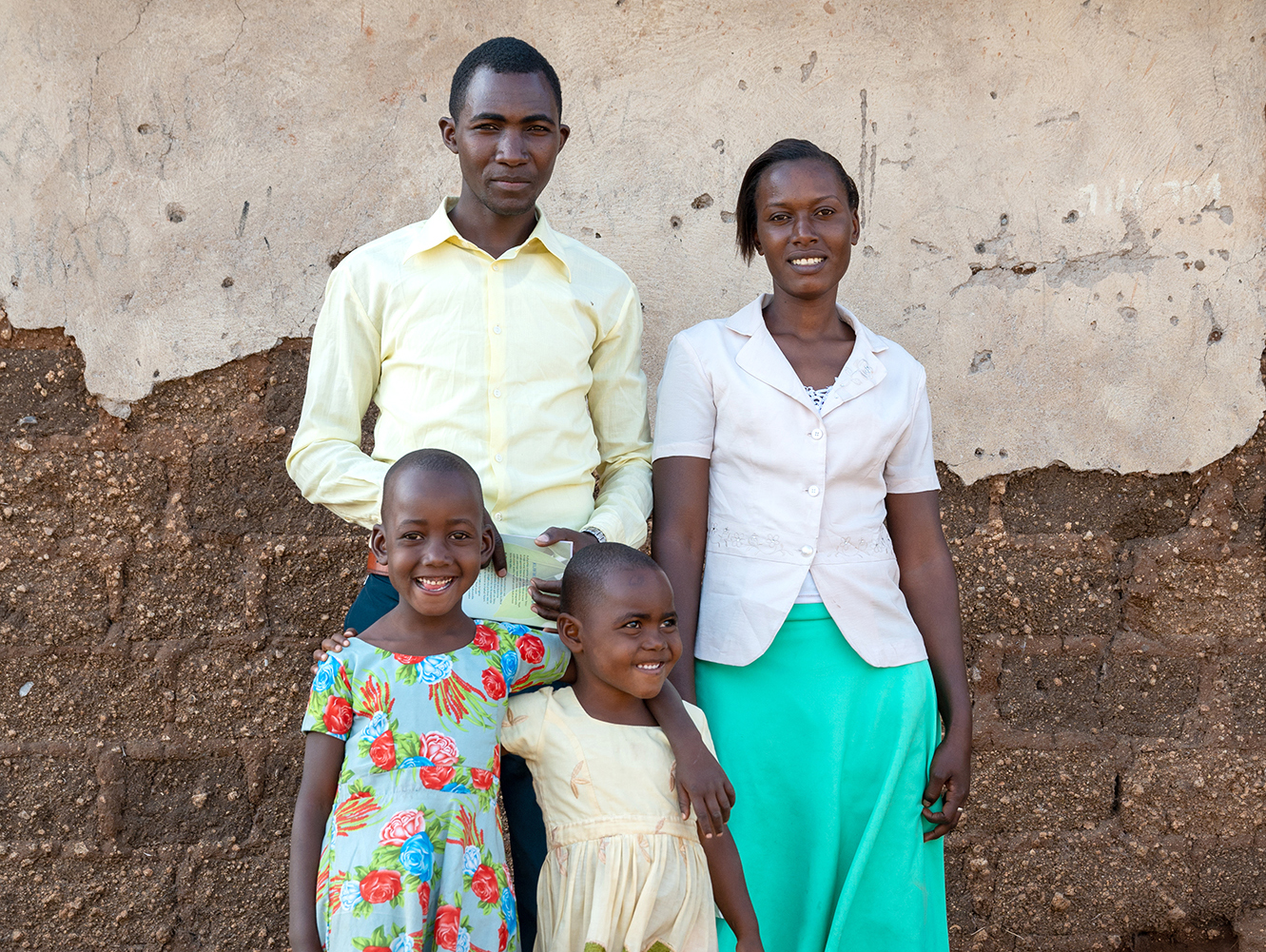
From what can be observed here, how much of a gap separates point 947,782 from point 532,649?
808mm

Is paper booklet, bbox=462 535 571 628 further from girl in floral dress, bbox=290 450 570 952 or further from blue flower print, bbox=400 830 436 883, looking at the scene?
blue flower print, bbox=400 830 436 883

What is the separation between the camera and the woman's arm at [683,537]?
80.4 inches

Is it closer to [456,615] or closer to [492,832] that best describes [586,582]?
[456,615]

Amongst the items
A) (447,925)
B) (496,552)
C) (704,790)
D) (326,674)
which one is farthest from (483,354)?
(447,925)

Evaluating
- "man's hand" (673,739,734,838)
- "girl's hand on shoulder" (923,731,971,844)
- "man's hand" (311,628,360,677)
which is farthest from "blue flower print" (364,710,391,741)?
"girl's hand on shoulder" (923,731,971,844)

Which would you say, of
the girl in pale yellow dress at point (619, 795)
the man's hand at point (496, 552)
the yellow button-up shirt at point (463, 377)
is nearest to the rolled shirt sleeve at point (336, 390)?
the yellow button-up shirt at point (463, 377)

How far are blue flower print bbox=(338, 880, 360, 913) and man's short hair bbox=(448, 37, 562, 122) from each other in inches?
50.1

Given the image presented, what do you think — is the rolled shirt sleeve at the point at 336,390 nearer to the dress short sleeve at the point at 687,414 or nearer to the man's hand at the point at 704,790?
the dress short sleeve at the point at 687,414

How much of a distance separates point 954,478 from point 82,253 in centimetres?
216

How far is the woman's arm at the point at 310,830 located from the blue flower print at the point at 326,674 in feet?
0.24

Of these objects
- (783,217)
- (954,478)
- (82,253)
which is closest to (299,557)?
(82,253)

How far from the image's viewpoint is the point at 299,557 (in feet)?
9.02

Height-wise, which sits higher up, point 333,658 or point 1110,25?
point 1110,25

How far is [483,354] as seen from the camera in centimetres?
200
